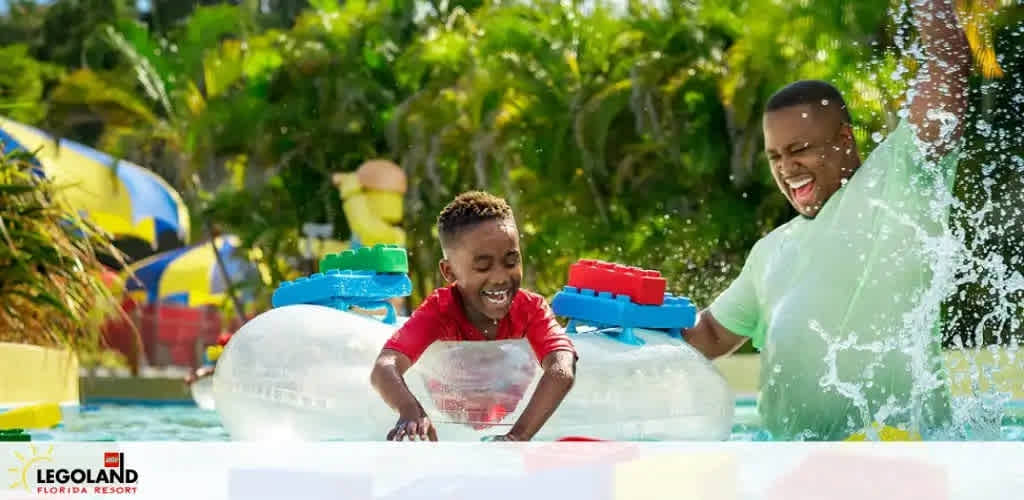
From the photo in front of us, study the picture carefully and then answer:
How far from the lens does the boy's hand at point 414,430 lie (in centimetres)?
279

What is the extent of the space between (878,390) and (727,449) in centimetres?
98

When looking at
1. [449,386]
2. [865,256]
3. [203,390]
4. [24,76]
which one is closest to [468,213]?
[449,386]

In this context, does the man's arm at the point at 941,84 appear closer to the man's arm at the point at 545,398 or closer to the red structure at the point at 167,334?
the man's arm at the point at 545,398

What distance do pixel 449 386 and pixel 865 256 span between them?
113 cm

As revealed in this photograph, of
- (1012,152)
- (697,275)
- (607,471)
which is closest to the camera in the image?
(607,471)

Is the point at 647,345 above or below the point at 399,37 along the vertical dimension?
below

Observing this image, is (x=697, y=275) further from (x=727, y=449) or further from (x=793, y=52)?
(x=793, y=52)

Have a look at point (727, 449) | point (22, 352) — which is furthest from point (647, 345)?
point (22, 352)

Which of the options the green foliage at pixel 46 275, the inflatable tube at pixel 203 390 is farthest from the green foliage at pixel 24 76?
the green foliage at pixel 46 275

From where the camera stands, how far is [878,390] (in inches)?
134

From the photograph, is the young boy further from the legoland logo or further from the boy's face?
the legoland logo

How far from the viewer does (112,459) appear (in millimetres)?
2662

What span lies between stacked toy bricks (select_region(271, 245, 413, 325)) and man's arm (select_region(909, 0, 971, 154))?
4.54 feet

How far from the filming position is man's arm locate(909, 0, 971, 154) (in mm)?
3316
